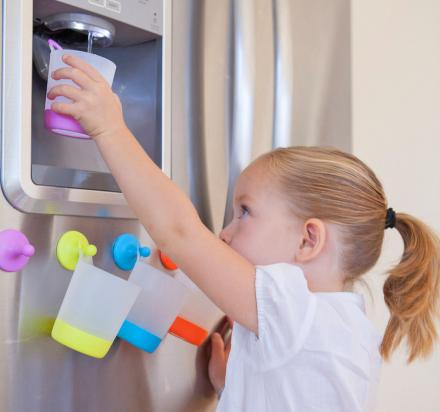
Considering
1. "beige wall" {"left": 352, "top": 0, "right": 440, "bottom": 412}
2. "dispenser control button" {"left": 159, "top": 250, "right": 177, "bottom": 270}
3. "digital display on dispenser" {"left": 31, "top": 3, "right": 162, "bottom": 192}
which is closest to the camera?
"digital display on dispenser" {"left": 31, "top": 3, "right": 162, "bottom": 192}

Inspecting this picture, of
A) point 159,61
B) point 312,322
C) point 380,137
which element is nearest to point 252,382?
point 312,322

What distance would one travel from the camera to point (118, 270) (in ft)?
3.22

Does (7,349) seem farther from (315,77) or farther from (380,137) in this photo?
(380,137)

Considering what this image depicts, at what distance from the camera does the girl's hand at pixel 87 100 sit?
0.82m

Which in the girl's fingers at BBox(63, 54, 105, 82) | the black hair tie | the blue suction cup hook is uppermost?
the girl's fingers at BBox(63, 54, 105, 82)

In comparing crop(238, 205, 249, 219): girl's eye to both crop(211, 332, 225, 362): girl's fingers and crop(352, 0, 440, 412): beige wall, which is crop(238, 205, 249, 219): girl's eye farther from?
crop(352, 0, 440, 412): beige wall

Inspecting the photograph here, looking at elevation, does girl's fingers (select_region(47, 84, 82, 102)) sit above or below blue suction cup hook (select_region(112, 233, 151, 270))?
above

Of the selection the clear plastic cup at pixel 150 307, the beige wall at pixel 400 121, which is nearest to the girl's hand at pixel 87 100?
the clear plastic cup at pixel 150 307

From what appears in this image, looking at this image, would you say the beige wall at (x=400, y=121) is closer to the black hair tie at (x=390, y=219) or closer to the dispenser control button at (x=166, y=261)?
the black hair tie at (x=390, y=219)

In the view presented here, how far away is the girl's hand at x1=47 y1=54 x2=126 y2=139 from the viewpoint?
82 centimetres

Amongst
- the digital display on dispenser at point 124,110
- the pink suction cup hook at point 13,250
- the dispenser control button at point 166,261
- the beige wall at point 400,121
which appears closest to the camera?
the pink suction cup hook at point 13,250

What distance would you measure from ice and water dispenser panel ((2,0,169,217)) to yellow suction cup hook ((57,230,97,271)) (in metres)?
0.04

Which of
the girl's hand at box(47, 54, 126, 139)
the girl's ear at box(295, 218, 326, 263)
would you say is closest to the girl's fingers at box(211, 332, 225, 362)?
the girl's ear at box(295, 218, 326, 263)

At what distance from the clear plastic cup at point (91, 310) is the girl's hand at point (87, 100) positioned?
0.17 metres
